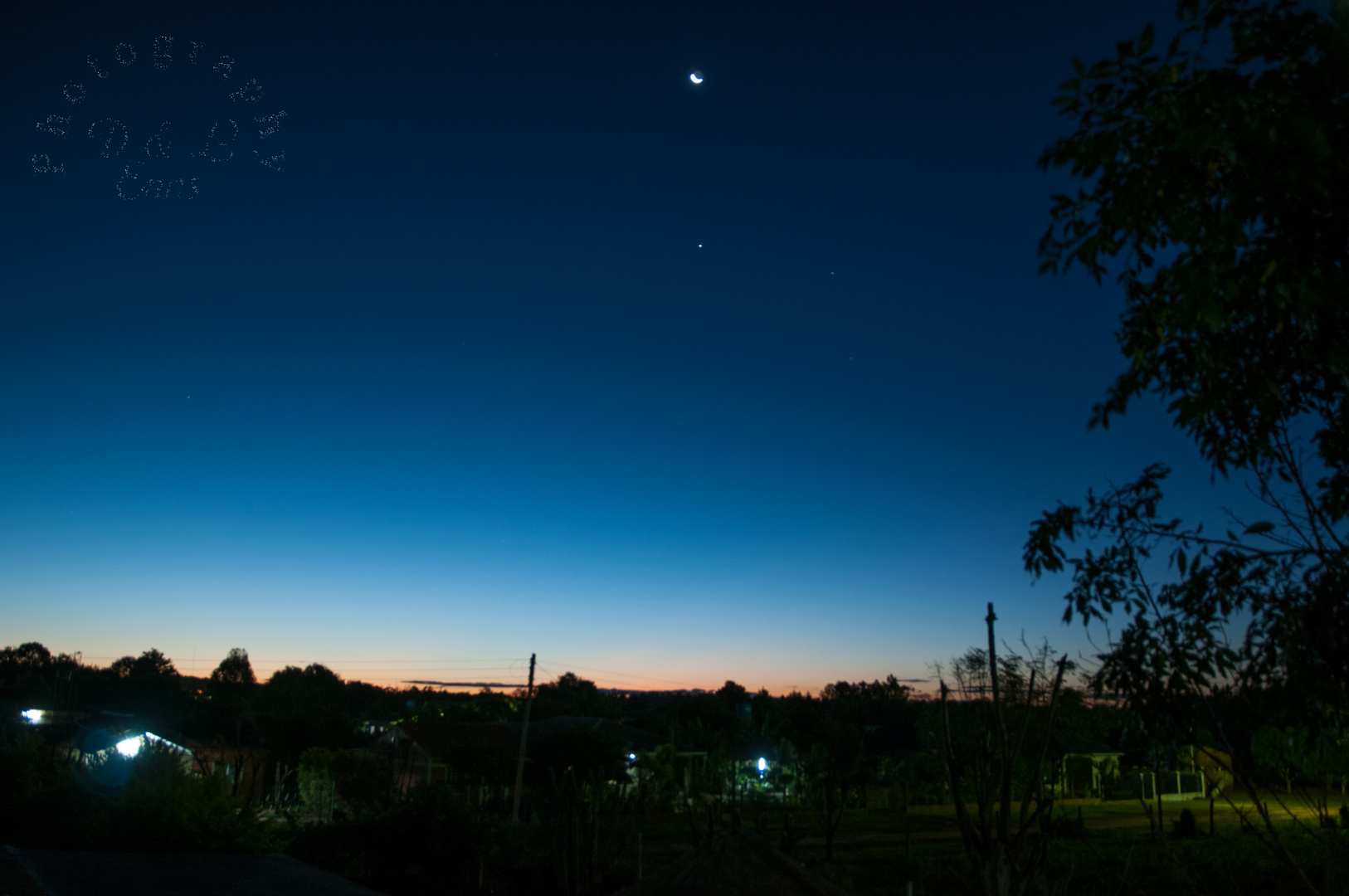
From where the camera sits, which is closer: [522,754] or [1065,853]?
[1065,853]

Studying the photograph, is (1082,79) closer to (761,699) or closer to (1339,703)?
(1339,703)

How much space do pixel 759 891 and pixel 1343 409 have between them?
543cm

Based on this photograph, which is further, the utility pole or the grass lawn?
the utility pole

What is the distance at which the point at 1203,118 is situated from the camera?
265 centimetres

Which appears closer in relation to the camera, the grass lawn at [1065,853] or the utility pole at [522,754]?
the grass lawn at [1065,853]

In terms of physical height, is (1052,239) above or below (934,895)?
above

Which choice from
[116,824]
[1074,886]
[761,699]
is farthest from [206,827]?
[761,699]

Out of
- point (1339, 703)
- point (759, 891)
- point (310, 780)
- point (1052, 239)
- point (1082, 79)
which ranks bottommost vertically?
point (310, 780)

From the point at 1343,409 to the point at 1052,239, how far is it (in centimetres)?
124

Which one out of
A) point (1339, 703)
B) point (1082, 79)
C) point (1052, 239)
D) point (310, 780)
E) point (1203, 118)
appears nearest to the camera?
point (1203, 118)


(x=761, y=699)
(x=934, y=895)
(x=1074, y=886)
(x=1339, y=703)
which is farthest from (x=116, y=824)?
(x=761, y=699)

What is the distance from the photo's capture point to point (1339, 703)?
354cm

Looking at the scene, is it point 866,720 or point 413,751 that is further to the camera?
point 866,720

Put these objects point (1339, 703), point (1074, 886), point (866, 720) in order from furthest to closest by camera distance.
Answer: point (866, 720) → point (1074, 886) → point (1339, 703)
